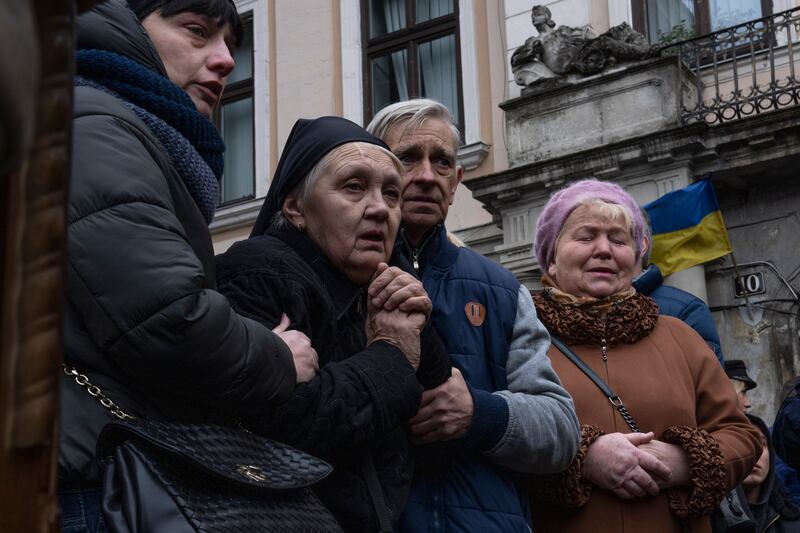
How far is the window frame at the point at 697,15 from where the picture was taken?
9.84 metres

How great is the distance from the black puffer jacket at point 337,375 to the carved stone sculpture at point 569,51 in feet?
23.8

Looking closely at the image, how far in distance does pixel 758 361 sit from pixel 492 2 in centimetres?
489

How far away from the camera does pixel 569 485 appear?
3029 millimetres

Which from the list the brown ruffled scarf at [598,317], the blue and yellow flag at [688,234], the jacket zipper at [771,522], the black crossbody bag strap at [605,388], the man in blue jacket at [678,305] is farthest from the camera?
the blue and yellow flag at [688,234]

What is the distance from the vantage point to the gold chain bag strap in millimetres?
1693

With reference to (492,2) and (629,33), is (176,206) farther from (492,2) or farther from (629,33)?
(492,2)

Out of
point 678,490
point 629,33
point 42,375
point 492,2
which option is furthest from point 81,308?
point 492,2

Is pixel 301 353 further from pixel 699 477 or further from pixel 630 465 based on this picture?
pixel 699 477

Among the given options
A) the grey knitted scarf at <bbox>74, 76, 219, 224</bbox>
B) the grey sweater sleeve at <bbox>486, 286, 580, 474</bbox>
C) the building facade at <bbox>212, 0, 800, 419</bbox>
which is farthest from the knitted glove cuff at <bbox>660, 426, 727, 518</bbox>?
the building facade at <bbox>212, 0, 800, 419</bbox>

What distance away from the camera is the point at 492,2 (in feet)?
38.7

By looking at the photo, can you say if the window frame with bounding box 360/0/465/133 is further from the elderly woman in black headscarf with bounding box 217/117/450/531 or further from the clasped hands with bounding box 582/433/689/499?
the elderly woman in black headscarf with bounding box 217/117/450/531

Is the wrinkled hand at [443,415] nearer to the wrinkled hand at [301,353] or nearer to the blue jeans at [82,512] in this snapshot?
the wrinkled hand at [301,353]

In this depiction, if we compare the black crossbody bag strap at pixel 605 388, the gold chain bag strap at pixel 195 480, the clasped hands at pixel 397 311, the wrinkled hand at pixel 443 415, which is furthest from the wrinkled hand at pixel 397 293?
the black crossbody bag strap at pixel 605 388

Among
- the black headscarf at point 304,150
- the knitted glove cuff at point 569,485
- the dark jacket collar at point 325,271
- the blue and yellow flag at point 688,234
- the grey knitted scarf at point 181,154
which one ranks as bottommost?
the knitted glove cuff at point 569,485
